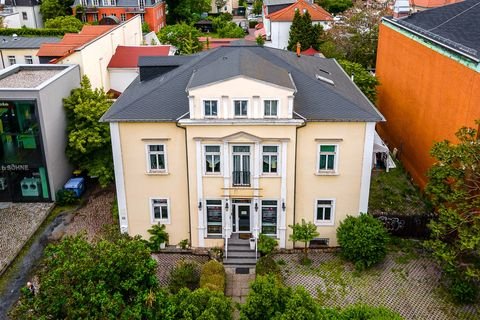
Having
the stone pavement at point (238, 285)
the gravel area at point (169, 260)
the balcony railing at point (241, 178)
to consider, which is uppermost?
the balcony railing at point (241, 178)

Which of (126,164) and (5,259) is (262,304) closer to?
(126,164)

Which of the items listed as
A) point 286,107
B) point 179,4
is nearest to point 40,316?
point 286,107

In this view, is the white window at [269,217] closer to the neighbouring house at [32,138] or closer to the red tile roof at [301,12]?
the neighbouring house at [32,138]

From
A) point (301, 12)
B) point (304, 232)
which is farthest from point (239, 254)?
point (301, 12)

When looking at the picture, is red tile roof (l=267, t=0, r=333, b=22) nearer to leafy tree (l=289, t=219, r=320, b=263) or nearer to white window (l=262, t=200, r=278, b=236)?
white window (l=262, t=200, r=278, b=236)

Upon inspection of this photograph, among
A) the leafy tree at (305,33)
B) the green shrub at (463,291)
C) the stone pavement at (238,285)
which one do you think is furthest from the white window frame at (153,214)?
the leafy tree at (305,33)

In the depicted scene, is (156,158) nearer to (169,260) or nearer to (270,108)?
(169,260)

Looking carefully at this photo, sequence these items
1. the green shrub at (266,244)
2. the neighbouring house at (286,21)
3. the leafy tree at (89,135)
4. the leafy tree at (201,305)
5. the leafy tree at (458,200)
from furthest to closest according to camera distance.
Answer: the neighbouring house at (286,21), the leafy tree at (89,135), the green shrub at (266,244), the leafy tree at (458,200), the leafy tree at (201,305)
